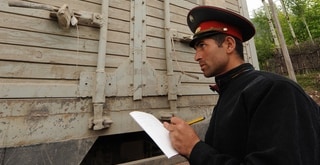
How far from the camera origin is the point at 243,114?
40.6 inches

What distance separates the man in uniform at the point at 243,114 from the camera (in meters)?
0.85

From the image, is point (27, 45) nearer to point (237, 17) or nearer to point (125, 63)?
point (125, 63)

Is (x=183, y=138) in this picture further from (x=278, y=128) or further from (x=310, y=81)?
(x=310, y=81)

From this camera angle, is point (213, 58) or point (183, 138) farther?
point (213, 58)

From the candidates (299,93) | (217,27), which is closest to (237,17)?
(217,27)

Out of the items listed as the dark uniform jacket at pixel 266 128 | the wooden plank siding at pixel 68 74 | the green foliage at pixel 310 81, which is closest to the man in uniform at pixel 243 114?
the dark uniform jacket at pixel 266 128

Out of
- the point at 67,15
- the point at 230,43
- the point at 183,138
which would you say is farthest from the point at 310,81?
the point at 183,138

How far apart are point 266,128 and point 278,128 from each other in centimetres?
5

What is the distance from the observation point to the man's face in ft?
4.35

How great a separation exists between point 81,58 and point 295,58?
17203 millimetres

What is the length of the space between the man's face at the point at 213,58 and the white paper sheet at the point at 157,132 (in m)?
0.48

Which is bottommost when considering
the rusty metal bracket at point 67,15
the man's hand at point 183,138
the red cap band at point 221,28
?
the man's hand at point 183,138

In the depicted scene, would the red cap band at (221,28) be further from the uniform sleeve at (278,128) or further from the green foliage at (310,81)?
the green foliage at (310,81)

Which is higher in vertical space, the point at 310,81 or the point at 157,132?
the point at 310,81
